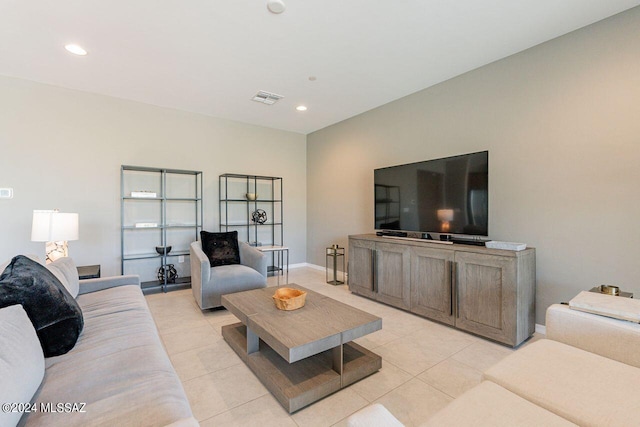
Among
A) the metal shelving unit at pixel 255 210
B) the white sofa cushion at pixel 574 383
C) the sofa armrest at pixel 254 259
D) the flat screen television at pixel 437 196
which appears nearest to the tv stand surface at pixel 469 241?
the flat screen television at pixel 437 196

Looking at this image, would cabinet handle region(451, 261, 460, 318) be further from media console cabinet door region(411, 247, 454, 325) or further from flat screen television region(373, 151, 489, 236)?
flat screen television region(373, 151, 489, 236)

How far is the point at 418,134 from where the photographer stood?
3727mm

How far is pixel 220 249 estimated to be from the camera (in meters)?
3.89

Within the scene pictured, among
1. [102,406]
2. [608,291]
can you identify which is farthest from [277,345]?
[608,291]

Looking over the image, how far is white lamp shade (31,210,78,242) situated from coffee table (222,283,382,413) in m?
1.97

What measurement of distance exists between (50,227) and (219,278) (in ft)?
5.54

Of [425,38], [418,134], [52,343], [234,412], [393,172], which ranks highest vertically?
[425,38]

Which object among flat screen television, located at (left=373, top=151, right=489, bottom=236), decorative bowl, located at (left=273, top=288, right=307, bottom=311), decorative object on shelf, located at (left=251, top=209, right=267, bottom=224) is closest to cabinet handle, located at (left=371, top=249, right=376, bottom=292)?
flat screen television, located at (left=373, top=151, right=489, bottom=236)

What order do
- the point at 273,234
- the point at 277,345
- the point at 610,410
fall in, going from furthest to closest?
the point at 273,234 → the point at 277,345 → the point at 610,410

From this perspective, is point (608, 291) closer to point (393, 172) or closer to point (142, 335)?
point (393, 172)

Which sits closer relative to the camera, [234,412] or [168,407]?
[168,407]

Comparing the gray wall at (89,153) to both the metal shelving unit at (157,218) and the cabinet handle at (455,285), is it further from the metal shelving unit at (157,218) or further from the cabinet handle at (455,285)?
the cabinet handle at (455,285)

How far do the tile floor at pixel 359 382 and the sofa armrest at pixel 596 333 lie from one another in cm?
70

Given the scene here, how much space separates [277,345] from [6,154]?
13.7 feet
